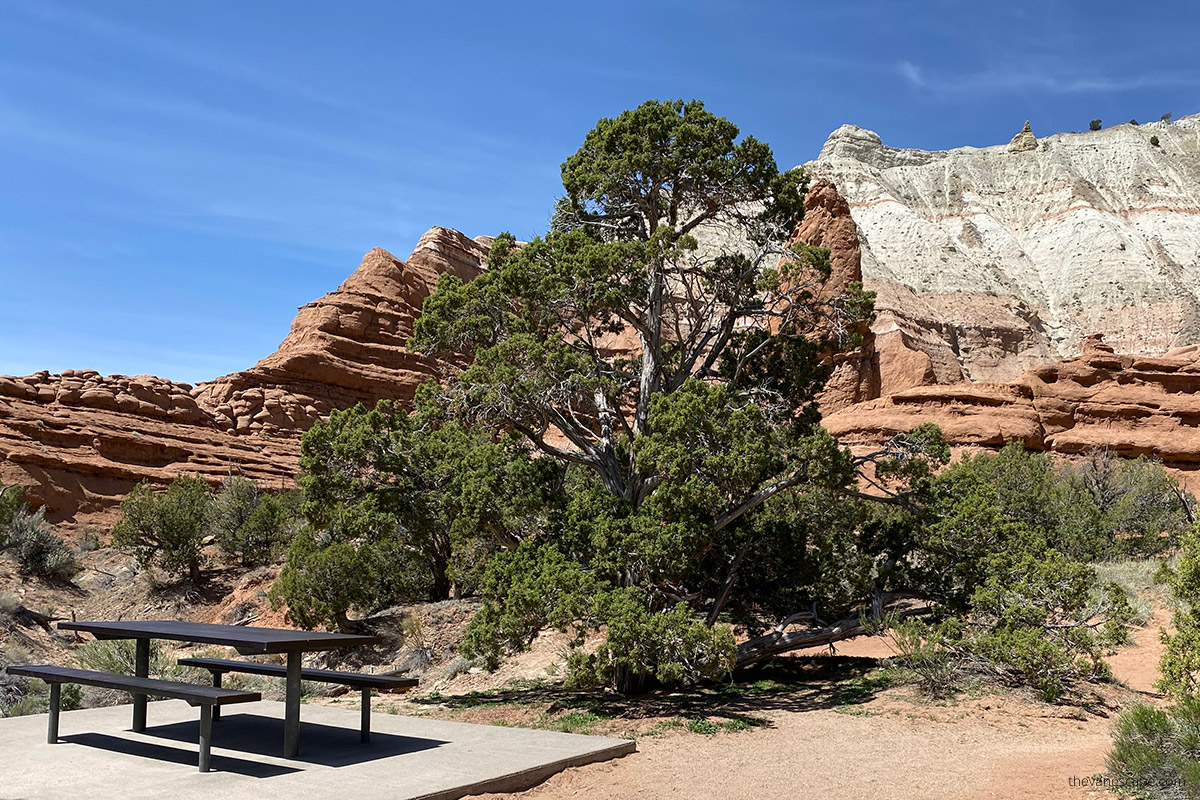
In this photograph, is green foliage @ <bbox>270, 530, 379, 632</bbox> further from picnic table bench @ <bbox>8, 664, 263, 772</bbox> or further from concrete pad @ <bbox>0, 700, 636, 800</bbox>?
picnic table bench @ <bbox>8, 664, 263, 772</bbox>

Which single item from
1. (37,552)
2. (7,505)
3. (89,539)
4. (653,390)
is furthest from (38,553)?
(653,390)

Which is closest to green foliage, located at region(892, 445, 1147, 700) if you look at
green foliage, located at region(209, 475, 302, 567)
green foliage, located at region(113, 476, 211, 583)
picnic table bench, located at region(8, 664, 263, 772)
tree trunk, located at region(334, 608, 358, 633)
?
picnic table bench, located at region(8, 664, 263, 772)

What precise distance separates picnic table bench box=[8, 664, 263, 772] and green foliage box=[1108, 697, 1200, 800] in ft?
22.2

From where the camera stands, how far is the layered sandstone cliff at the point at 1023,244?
61094 millimetres

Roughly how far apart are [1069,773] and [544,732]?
482 centimetres

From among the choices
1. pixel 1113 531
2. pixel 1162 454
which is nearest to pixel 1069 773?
pixel 1113 531

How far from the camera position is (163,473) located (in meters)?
43.6

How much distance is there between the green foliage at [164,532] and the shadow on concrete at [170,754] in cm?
2056

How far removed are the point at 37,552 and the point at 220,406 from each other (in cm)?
2430

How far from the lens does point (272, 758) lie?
774 cm

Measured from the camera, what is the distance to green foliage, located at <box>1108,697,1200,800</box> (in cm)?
634

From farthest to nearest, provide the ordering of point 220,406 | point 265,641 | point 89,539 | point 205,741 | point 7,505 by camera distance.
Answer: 1. point 220,406
2. point 89,539
3. point 7,505
4. point 265,641
5. point 205,741

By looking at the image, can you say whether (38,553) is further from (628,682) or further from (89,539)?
(628,682)

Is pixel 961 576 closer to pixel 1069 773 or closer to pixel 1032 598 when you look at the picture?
pixel 1032 598
